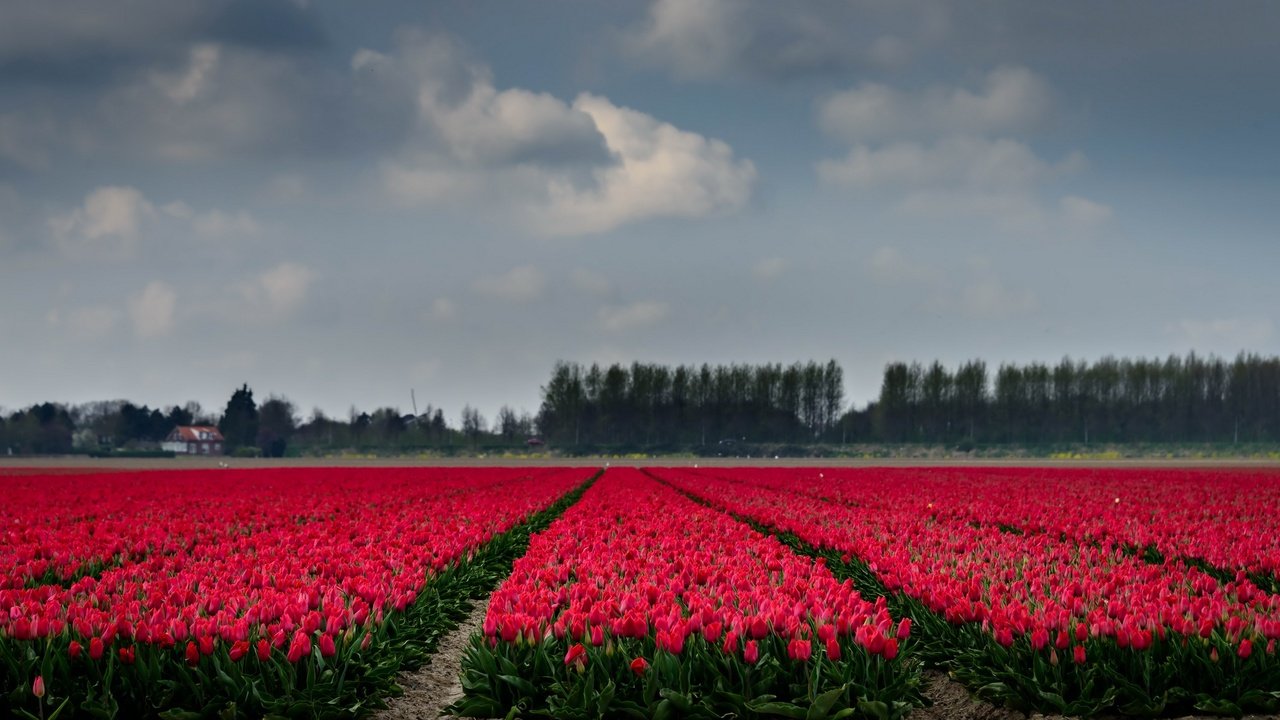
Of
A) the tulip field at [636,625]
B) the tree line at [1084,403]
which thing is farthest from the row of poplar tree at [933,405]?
the tulip field at [636,625]

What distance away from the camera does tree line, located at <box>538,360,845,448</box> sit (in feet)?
350

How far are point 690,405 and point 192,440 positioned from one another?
2977 inches

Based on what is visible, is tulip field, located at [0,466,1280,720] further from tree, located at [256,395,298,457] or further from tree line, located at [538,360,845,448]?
tree, located at [256,395,298,457]

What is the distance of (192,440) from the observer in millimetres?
137000

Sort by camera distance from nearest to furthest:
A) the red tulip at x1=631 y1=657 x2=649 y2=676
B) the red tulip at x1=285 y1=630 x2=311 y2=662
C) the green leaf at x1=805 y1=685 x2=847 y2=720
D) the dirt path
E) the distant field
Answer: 1. the green leaf at x1=805 y1=685 x2=847 y2=720
2. the red tulip at x1=631 y1=657 x2=649 y2=676
3. the red tulip at x1=285 y1=630 x2=311 y2=662
4. the dirt path
5. the distant field

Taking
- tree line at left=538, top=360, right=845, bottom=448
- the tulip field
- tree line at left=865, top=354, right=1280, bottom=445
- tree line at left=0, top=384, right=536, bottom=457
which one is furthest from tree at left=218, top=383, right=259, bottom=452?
the tulip field

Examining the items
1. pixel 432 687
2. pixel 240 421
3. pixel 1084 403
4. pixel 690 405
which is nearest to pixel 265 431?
pixel 240 421

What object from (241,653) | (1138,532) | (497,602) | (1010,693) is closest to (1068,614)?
(1010,693)

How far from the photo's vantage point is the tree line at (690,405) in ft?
350

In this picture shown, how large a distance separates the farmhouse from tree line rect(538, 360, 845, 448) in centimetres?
5828

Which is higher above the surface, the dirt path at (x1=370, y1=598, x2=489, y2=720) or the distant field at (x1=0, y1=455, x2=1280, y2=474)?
the dirt path at (x1=370, y1=598, x2=489, y2=720)

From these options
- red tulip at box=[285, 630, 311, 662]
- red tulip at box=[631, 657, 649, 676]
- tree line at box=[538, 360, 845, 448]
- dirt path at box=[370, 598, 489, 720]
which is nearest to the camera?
red tulip at box=[631, 657, 649, 676]

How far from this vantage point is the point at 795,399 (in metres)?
113

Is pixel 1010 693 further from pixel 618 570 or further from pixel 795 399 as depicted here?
pixel 795 399
